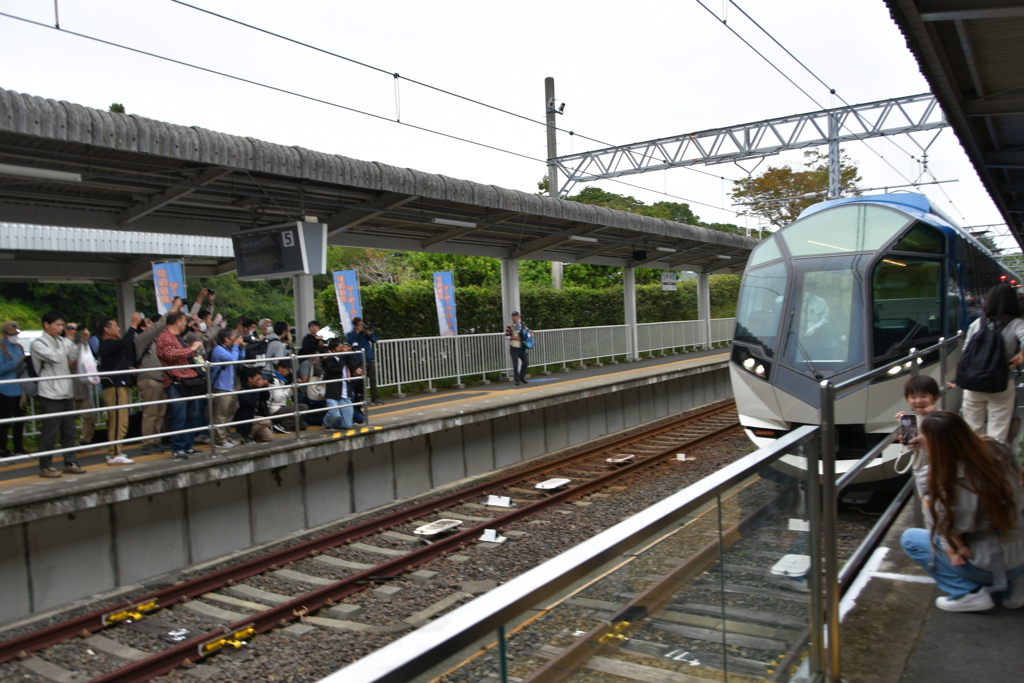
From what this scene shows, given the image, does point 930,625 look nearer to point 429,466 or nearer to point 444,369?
point 429,466

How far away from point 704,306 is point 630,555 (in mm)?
27145

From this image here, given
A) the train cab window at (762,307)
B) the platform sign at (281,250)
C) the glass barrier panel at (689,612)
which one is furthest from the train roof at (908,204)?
the glass barrier panel at (689,612)

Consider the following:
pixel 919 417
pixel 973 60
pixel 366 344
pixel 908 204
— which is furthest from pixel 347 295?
pixel 919 417

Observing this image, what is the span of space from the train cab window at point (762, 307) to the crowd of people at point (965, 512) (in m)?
4.98

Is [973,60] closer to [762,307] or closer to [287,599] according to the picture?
[762,307]

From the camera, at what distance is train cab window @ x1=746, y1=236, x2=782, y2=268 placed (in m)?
9.74

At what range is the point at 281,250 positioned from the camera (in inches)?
432

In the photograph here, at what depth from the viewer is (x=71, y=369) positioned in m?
8.44

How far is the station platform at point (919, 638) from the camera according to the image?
3.29 meters

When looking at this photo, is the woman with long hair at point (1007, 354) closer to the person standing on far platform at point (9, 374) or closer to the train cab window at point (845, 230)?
the train cab window at point (845, 230)

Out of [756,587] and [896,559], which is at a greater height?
[756,587]

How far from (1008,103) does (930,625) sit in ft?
23.1

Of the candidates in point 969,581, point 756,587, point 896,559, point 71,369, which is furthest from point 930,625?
point 71,369

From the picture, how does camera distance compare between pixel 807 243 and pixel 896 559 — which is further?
pixel 807 243
